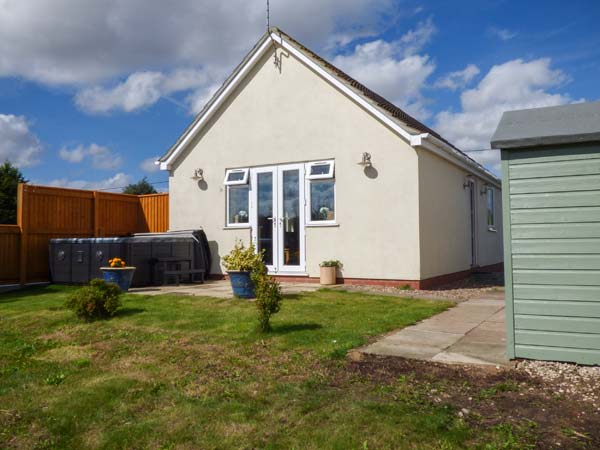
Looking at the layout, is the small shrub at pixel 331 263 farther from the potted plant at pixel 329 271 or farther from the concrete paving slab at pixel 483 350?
the concrete paving slab at pixel 483 350

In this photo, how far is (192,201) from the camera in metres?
13.3

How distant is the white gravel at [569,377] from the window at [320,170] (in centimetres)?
722

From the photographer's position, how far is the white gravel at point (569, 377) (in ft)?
11.9

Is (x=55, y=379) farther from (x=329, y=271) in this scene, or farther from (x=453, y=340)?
(x=329, y=271)

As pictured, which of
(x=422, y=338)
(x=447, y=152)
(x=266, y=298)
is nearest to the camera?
(x=422, y=338)

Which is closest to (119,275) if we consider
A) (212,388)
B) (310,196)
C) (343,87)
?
(310,196)

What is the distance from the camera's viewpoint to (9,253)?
11.7 m

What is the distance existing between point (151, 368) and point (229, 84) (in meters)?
9.34

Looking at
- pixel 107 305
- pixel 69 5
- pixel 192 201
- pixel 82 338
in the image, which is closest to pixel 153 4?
pixel 69 5

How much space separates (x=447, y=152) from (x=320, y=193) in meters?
3.20

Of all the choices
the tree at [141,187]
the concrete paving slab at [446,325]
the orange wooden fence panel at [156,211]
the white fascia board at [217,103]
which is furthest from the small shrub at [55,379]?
the tree at [141,187]

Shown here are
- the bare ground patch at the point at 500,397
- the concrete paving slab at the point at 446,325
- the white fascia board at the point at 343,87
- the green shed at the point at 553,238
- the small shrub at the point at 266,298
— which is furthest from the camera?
the white fascia board at the point at 343,87

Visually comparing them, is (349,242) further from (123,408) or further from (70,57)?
(70,57)

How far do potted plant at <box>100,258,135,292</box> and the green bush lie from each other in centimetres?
280
